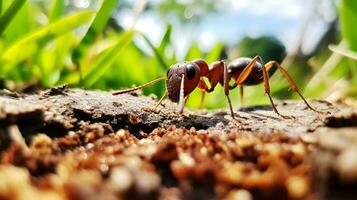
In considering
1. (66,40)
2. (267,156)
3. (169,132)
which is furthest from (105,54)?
(267,156)

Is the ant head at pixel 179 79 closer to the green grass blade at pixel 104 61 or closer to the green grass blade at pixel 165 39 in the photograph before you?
the green grass blade at pixel 104 61

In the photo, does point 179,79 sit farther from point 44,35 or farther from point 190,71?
point 44,35

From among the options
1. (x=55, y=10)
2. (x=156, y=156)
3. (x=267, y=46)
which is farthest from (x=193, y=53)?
(x=267, y=46)

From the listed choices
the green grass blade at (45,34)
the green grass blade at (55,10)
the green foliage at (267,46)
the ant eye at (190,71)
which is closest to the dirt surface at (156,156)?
the ant eye at (190,71)

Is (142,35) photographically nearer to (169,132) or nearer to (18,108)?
(169,132)

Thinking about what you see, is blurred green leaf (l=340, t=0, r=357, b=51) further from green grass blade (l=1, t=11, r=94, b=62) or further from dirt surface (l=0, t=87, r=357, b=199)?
green grass blade (l=1, t=11, r=94, b=62)
